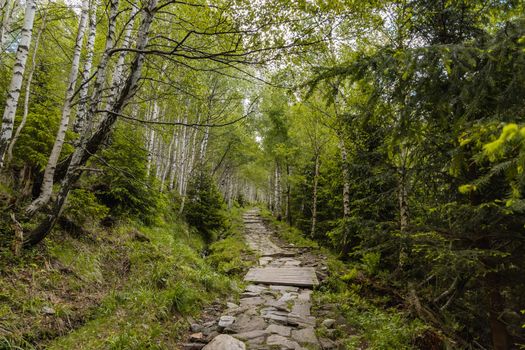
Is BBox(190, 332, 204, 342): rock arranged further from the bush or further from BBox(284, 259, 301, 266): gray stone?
the bush

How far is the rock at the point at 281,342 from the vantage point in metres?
4.52

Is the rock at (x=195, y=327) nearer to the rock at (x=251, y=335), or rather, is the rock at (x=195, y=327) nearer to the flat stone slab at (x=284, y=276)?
the rock at (x=251, y=335)

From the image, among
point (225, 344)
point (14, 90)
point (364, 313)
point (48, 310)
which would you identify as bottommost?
point (364, 313)

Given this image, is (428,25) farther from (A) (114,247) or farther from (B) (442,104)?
(A) (114,247)

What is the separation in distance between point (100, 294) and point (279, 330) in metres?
3.20

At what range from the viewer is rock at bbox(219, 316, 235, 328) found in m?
5.24

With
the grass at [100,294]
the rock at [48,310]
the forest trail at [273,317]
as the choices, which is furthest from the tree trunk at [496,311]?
the rock at [48,310]

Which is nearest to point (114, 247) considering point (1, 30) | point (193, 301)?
point (193, 301)

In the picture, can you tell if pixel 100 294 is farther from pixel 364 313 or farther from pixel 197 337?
pixel 364 313

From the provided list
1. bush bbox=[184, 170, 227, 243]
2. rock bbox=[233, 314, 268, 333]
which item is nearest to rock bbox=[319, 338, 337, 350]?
rock bbox=[233, 314, 268, 333]

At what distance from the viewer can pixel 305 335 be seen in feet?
16.4

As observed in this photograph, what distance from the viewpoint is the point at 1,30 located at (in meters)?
7.02

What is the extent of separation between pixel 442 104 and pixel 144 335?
479cm

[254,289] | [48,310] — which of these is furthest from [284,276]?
[48,310]
